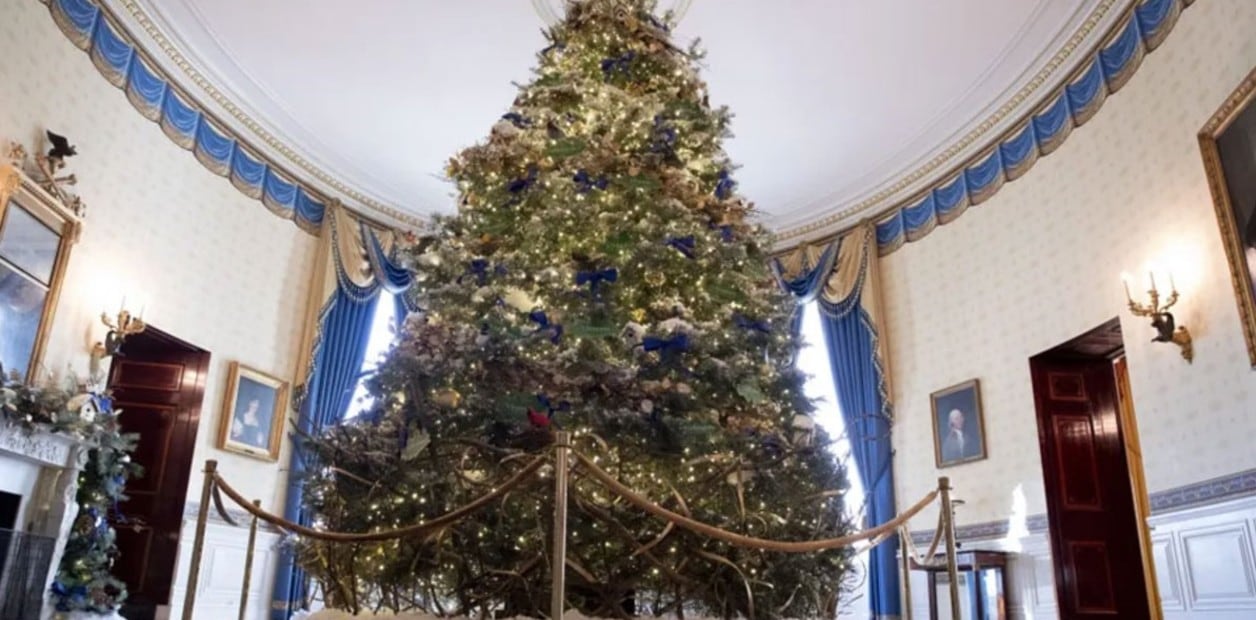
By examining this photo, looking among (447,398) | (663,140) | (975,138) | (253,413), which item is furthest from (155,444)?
(975,138)

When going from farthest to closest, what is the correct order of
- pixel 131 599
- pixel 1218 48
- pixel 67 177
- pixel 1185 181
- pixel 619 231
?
pixel 131 599 → pixel 67 177 → pixel 1185 181 → pixel 1218 48 → pixel 619 231

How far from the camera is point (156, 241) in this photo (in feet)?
24.7

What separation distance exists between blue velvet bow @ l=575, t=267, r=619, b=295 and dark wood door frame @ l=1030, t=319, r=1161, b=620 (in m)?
4.50

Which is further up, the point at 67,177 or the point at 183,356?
the point at 67,177

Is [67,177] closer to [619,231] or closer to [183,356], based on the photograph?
[183,356]

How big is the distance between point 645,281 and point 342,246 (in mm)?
6071

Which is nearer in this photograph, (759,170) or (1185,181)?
(1185,181)

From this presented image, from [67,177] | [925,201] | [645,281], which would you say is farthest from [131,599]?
[925,201]

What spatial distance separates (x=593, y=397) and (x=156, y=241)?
537 centimetres

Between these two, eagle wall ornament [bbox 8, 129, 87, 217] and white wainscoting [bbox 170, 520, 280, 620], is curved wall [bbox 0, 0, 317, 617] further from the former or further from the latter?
eagle wall ornament [bbox 8, 129, 87, 217]

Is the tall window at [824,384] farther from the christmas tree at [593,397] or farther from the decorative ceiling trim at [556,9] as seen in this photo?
the christmas tree at [593,397]

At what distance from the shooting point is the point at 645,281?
15.5 ft

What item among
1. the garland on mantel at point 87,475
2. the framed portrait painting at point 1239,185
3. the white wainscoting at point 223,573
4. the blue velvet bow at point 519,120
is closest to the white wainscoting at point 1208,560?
the framed portrait painting at point 1239,185

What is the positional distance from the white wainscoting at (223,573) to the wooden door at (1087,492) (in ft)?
22.8
